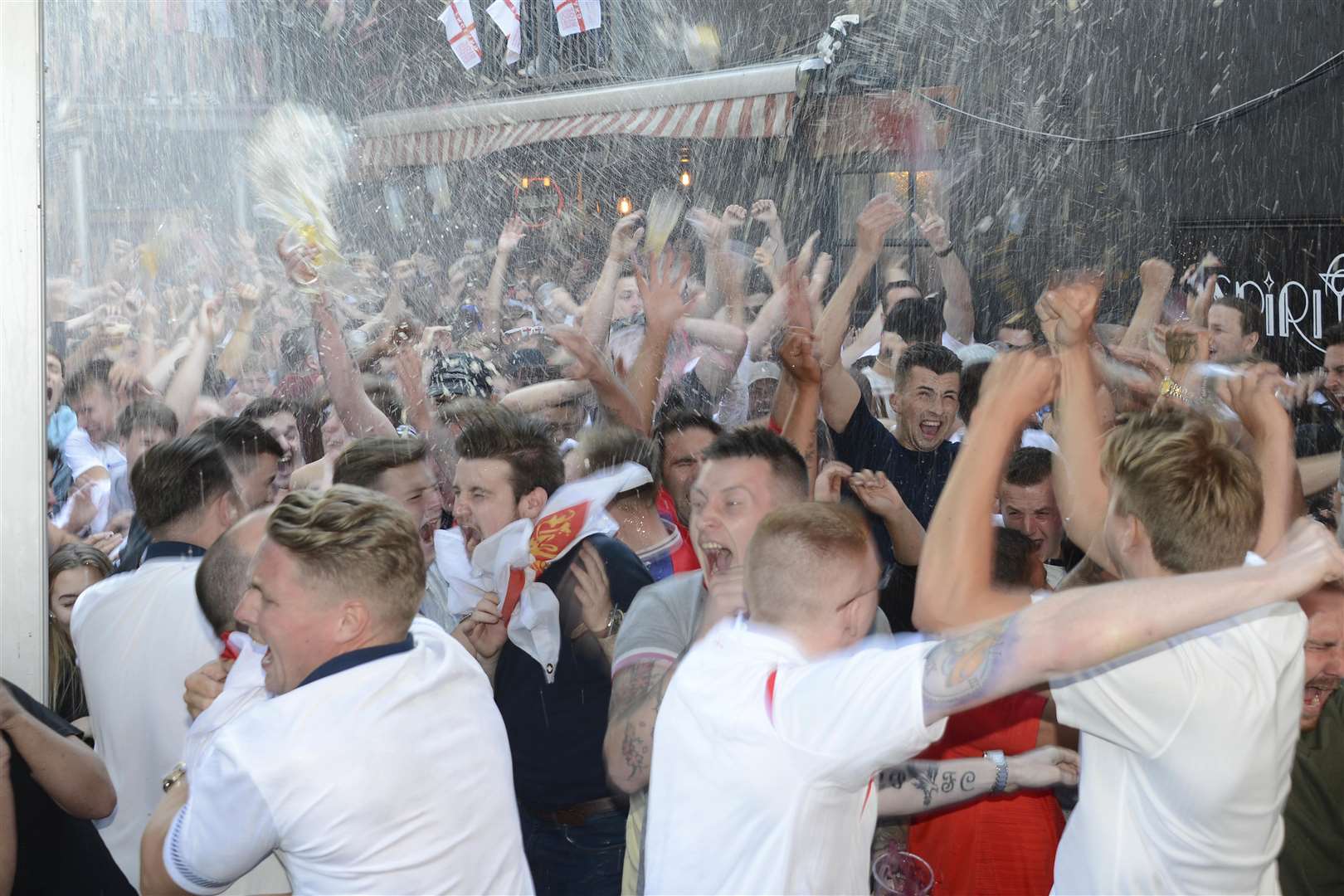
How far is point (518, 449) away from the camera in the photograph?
1.95 metres

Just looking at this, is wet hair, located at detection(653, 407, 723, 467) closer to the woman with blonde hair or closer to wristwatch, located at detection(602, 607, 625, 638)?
wristwatch, located at detection(602, 607, 625, 638)

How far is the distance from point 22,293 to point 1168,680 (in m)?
1.57

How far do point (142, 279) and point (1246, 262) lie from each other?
2045 mm

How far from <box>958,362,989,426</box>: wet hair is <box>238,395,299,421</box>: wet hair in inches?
45.9

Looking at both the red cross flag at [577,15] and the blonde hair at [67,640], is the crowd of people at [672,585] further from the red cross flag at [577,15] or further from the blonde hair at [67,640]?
the red cross flag at [577,15]

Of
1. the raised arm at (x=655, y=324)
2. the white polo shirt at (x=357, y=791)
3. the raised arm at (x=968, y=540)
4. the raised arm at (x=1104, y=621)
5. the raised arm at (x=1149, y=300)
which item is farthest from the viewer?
the raised arm at (x=1149, y=300)

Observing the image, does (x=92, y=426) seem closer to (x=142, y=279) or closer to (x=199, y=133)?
(x=142, y=279)

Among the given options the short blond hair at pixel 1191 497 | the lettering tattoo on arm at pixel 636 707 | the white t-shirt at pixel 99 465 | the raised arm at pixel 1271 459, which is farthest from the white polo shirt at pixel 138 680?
the raised arm at pixel 1271 459

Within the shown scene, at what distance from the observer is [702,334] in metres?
2.13

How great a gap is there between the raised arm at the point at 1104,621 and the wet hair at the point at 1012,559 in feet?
1.72

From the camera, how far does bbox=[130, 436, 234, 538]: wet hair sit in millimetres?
1773

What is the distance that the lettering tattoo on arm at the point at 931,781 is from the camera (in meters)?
1.52

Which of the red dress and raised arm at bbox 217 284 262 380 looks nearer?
the red dress

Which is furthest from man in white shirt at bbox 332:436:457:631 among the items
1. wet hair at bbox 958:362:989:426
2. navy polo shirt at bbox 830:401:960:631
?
wet hair at bbox 958:362:989:426
